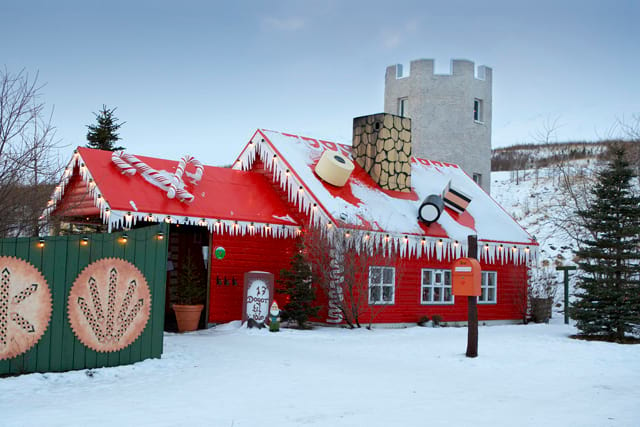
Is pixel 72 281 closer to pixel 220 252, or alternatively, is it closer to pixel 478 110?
pixel 220 252

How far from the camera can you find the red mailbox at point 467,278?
1199cm

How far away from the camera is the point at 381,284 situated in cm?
1742

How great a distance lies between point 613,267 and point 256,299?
806 cm

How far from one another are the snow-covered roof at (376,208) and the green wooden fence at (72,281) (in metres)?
6.77

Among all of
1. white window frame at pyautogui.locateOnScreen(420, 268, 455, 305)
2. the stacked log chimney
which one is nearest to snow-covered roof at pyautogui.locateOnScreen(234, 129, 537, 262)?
the stacked log chimney

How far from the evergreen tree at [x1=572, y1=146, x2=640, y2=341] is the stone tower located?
13225mm

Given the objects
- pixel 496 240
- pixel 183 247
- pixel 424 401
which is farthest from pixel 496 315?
pixel 424 401

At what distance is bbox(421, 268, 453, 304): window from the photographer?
62.0 ft

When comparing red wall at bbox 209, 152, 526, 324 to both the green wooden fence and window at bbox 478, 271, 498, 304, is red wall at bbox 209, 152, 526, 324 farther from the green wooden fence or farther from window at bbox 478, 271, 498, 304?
the green wooden fence

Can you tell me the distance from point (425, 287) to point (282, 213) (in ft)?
15.3

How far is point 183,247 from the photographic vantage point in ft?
61.2

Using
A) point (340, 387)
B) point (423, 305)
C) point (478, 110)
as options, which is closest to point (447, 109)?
point (478, 110)

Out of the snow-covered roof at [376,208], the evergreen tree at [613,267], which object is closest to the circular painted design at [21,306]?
the snow-covered roof at [376,208]

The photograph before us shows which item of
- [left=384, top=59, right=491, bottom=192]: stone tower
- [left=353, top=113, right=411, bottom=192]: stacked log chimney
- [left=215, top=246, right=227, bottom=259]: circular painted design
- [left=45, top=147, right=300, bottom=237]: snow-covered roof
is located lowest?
[left=215, top=246, right=227, bottom=259]: circular painted design
